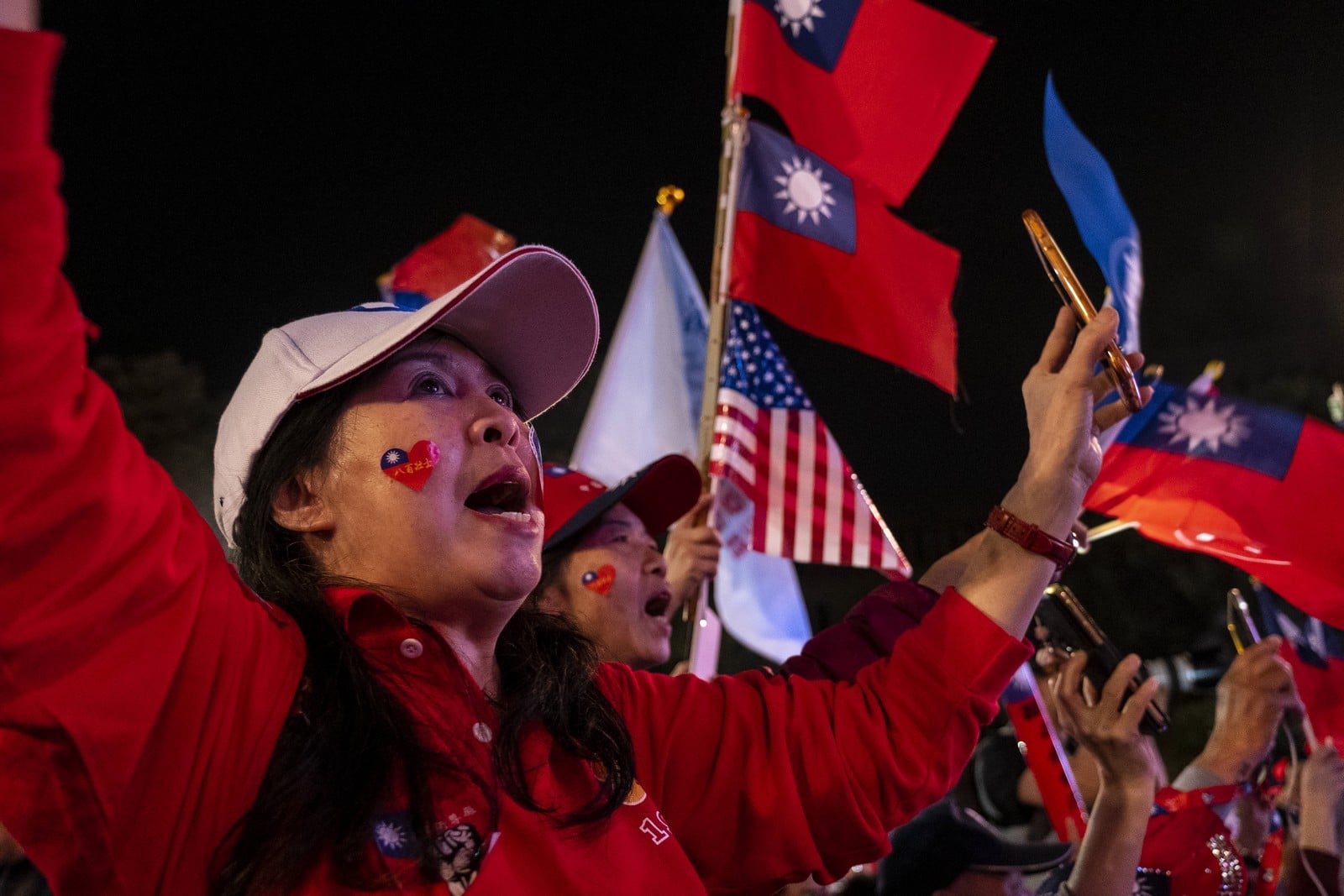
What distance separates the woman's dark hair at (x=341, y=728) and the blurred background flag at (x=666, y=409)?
3946 mm

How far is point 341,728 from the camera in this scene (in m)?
1.50

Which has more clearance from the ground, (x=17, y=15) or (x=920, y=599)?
(x=17, y=15)

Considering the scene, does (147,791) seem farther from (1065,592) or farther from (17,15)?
(1065,592)

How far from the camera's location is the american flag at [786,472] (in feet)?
16.2

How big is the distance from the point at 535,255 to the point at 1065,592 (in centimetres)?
205

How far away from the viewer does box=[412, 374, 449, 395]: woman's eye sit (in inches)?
76.5

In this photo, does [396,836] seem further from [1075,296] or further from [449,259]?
[449,259]

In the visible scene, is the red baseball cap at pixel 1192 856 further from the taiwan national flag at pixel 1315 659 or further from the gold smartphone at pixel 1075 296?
the gold smartphone at pixel 1075 296

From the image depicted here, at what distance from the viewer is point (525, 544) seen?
187 centimetres

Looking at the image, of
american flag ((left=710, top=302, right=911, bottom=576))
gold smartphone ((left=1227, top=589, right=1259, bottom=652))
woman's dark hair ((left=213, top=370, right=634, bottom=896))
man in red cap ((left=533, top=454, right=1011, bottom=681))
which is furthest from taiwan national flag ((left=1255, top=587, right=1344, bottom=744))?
woman's dark hair ((left=213, top=370, right=634, bottom=896))

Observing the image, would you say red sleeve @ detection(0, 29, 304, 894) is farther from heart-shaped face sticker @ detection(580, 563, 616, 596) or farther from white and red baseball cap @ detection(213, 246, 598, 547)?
heart-shaped face sticker @ detection(580, 563, 616, 596)

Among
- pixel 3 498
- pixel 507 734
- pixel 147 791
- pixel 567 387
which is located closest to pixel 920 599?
pixel 567 387

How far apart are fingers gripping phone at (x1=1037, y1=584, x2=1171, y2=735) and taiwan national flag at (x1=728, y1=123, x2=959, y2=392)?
189 centimetres

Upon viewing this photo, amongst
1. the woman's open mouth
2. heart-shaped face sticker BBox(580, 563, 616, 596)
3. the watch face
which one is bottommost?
heart-shaped face sticker BBox(580, 563, 616, 596)
